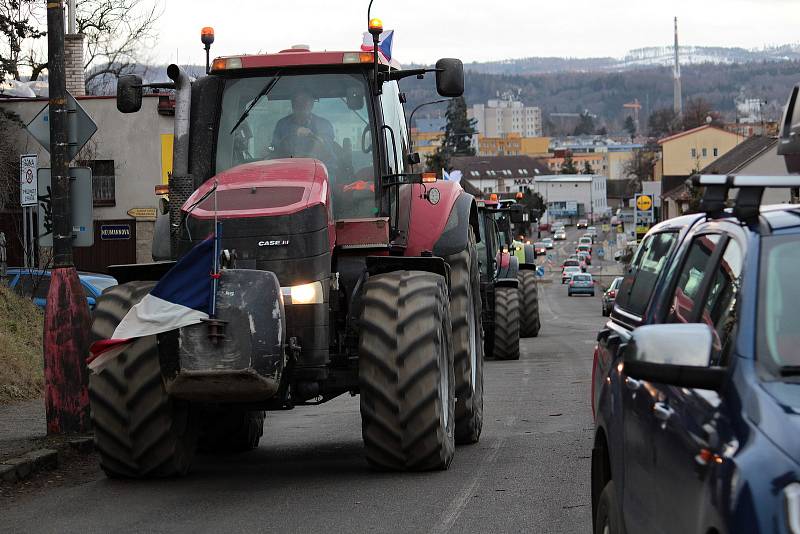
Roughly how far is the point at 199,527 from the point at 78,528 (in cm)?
75

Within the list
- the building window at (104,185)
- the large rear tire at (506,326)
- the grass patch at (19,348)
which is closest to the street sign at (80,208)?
the grass patch at (19,348)

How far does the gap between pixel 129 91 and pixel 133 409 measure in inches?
116

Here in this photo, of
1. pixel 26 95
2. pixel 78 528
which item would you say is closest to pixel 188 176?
pixel 78 528

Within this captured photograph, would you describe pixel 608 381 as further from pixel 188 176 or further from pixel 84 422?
pixel 84 422

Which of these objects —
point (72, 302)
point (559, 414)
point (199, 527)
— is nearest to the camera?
point (199, 527)

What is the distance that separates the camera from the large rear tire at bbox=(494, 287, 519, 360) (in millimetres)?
25422

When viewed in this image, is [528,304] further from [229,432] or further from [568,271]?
[568,271]

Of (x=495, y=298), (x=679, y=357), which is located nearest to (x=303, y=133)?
(x=679, y=357)

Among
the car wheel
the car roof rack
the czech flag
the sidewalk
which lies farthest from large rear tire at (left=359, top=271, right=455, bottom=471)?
the car roof rack

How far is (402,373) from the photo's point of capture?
986 cm

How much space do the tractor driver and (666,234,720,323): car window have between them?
5.91m

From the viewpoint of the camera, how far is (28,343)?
20.6m

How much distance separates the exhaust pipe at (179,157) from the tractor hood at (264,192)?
269 mm

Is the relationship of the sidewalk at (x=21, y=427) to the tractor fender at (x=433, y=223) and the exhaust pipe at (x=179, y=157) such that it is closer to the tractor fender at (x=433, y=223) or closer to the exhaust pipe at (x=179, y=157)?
the exhaust pipe at (x=179, y=157)
